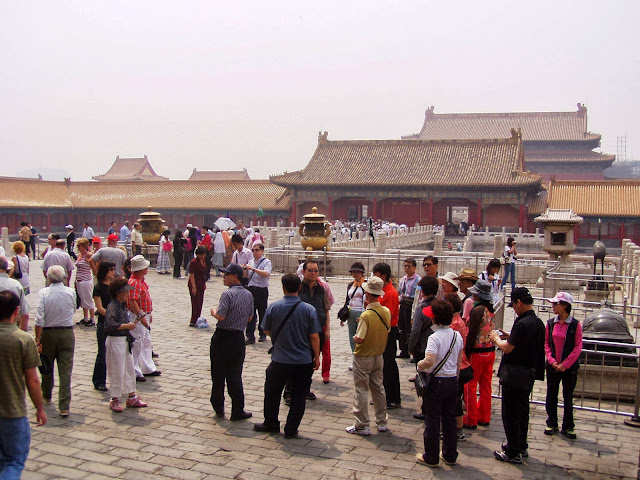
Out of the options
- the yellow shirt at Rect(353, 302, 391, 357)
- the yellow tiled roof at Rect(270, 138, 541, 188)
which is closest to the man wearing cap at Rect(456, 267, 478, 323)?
the yellow shirt at Rect(353, 302, 391, 357)

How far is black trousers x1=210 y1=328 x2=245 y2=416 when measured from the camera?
19.6 ft

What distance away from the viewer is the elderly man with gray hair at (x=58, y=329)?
6062mm

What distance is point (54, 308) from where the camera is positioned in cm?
607

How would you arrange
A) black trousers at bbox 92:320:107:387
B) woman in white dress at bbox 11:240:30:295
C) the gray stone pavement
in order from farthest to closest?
woman in white dress at bbox 11:240:30:295, black trousers at bbox 92:320:107:387, the gray stone pavement

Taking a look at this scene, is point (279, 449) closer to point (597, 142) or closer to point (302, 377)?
point (302, 377)

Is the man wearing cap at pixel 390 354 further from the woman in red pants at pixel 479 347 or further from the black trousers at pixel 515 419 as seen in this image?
the black trousers at pixel 515 419

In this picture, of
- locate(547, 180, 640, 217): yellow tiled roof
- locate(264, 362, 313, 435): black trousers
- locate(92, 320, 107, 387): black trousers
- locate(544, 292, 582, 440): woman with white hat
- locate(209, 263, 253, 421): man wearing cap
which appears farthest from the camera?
locate(547, 180, 640, 217): yellow tiled roof

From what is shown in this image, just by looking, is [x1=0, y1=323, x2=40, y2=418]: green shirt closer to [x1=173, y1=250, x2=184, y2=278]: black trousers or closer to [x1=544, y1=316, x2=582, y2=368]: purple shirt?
[x1=544, y1=316, x2=582, y2=368]: purple shirt

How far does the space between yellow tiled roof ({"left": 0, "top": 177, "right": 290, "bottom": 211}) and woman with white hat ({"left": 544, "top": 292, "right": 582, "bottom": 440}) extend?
3333cm

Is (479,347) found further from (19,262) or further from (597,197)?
(597,197)

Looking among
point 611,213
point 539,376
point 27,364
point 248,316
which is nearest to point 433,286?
point 539,376

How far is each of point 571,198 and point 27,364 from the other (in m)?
32.5

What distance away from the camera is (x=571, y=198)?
107ft

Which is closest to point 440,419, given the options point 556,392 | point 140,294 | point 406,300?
point 556,392
